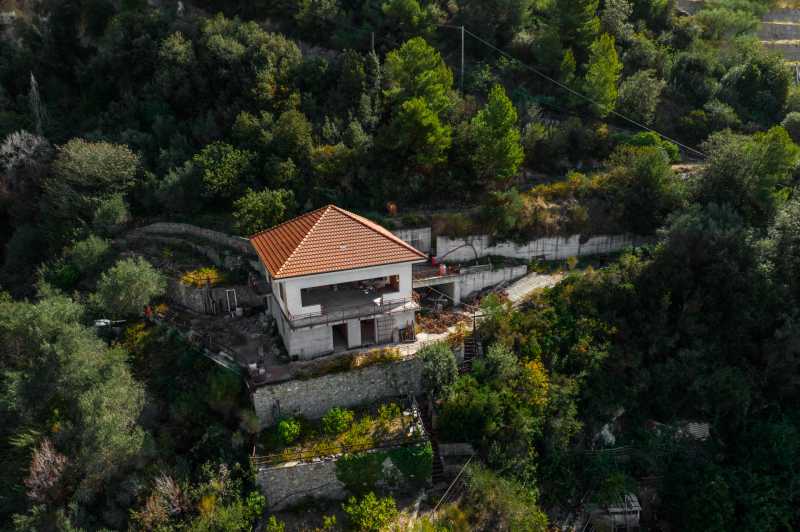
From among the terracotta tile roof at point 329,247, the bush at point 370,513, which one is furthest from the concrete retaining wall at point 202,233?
→ the bush at point 370,513

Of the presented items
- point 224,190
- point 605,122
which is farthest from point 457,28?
point 224,190

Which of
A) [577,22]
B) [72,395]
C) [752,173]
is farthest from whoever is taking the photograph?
[577,22]

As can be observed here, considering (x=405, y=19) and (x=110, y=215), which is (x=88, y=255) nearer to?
(x=110, y=215)

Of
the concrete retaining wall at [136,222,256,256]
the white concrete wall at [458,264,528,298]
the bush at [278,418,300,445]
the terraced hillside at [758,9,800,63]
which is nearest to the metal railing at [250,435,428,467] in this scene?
the bush at [278,418,300,445]

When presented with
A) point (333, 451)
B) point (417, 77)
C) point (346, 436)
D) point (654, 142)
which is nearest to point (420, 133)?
point (417, 77)

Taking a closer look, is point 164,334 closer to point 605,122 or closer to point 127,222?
point 127,222

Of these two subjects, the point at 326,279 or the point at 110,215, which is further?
the point at 110,215
